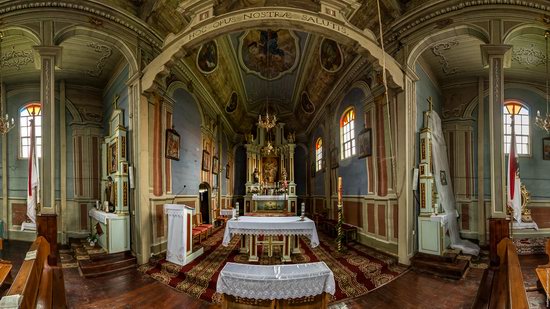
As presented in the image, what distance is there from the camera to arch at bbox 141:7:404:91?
4840mm

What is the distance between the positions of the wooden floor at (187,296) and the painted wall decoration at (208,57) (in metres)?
5.77

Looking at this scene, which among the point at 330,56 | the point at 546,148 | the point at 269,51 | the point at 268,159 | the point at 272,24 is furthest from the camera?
the point at 268,159

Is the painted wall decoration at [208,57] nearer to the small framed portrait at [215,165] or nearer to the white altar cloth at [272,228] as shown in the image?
the small framed portrait at [215,165]

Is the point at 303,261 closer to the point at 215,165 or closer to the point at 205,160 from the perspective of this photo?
the point at 205,160

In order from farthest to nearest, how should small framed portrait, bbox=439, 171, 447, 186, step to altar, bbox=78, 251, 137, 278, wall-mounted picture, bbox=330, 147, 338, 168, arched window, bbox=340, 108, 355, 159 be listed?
wall-mounted picture, bbox=330, 147, 338, 168
arched window, bbox=340, 108, 355, 159
small framed portrait, bbox=439, 171, 447, 186
step to altar, bbox=78, 251, 137, 278

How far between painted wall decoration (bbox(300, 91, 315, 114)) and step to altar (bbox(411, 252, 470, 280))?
7.81 m

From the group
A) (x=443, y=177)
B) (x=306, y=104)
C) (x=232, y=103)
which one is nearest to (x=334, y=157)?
(x=306, y=104)

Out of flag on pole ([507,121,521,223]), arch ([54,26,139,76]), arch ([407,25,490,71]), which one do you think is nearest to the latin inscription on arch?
arch ([407,25,490,71])

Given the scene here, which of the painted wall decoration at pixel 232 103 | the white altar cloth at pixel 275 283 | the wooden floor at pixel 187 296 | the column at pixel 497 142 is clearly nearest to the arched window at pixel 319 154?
the painted wall decoration at pixel 232 103

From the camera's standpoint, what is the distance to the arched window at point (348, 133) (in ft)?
27.4

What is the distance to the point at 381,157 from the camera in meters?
6.43

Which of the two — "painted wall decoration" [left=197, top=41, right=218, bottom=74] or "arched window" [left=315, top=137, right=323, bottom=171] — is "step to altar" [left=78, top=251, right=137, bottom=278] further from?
"arched window" [left=315, top=137, right=323, bottom=171]

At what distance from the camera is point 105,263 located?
16.9 ft

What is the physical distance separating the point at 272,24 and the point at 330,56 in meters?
3.44
